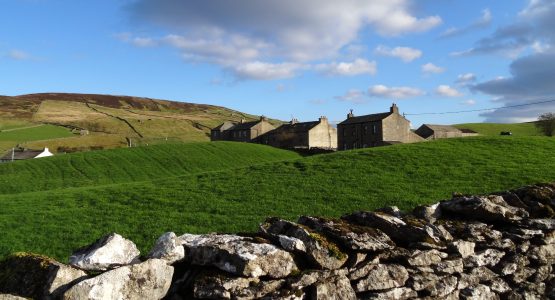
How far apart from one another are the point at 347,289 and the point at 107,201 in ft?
66.2

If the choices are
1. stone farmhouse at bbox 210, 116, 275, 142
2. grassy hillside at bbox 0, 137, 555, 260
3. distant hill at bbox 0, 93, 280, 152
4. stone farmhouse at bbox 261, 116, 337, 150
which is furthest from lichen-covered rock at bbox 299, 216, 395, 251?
distant hill at bbox 0, 93, 280, 152

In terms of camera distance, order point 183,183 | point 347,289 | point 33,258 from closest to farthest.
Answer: point 33,258
point 347,289
point 183,183

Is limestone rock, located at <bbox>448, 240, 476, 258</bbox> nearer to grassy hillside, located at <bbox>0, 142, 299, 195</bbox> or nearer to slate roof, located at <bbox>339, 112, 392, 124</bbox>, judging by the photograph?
grassy hillside, located at <bbox>0, 142, 299, 195</bbox>

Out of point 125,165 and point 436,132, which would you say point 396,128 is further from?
point 125,165

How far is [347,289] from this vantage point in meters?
5.32

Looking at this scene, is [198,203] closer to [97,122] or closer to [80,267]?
[80,267]

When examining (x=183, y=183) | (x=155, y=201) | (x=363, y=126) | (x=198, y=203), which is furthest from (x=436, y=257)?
(x=363, y=126)

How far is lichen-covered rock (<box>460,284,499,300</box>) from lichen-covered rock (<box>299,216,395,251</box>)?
52.2 inches

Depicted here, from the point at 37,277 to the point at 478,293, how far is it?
558cm

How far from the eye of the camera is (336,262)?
5.41 m

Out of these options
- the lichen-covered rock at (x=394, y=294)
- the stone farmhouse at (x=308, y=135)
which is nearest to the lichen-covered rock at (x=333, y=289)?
the lichen-covered rock at (x=394, y=294)

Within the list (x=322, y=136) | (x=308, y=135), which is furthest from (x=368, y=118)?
(x=322, y=136)

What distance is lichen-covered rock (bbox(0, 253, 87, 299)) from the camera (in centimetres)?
423

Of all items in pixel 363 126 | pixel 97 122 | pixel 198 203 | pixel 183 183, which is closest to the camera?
pixel 198 203
